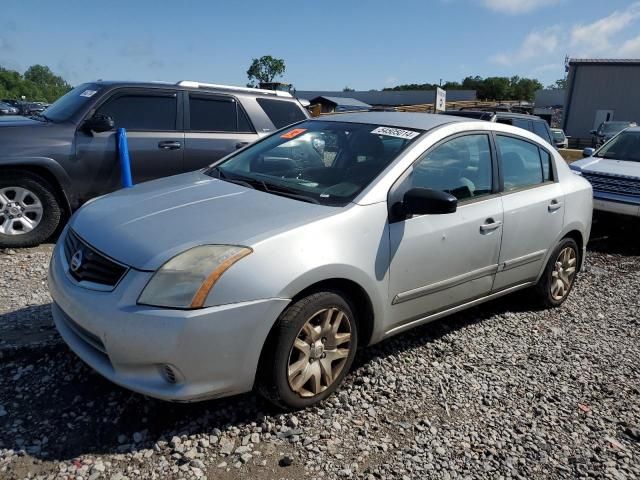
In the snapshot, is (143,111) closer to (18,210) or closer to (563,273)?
(18,210)

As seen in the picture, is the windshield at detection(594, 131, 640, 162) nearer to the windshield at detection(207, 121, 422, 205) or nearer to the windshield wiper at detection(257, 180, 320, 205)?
the windshield at detection(207, 121, 422, 205)

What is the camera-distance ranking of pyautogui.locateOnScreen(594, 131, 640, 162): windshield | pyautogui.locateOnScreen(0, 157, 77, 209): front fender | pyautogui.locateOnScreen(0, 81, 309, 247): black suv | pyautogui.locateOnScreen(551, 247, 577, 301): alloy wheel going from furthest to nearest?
pyautogui.locateOnScreen(594, 131, 640, 162): windshield, pyautogui.locateOnScreen(0, 81, 309, 247): black suv, pyautogui.locateOnScreen(0, 157, 77, 209): front fender, pyautogui.locateOnScreen(551, 247, 577, 301): alloy wheel

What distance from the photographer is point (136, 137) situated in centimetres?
588

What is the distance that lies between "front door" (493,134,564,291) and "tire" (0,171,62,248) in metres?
4.33

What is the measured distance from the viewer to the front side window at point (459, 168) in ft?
11.1

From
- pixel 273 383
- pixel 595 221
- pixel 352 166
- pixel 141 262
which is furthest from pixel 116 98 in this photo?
pixel 595 221

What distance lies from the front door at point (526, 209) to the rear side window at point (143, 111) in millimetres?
3848

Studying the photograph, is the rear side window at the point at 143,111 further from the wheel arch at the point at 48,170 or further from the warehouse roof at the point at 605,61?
the warehouse roof at the point at 605,61

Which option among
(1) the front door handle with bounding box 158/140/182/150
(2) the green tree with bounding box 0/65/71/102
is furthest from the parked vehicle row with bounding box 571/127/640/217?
(2) the green tree with bounding box 0/65/71/102

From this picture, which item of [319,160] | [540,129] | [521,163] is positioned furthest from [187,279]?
[540,129]

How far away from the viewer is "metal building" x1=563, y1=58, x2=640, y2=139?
37.7 metres

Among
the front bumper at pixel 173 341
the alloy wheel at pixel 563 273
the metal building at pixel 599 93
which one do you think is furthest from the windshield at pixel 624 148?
the metal building at pixel 599 93

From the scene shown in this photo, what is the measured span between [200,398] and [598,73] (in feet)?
143

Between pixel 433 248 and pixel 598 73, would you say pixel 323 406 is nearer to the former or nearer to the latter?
pixel 433 248
